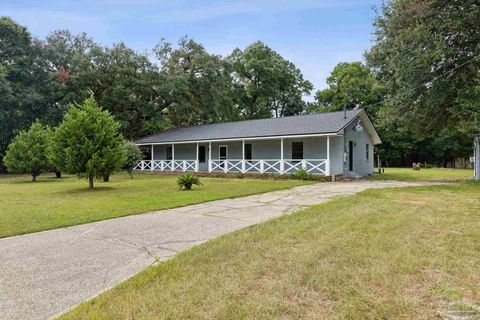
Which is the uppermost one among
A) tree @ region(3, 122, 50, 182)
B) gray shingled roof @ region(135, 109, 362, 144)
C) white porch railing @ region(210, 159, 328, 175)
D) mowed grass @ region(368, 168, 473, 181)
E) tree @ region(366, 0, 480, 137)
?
tree @ region(366, 0, 480, 137)

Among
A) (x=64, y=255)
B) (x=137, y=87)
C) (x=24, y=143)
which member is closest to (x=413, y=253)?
(x=64, y=255)

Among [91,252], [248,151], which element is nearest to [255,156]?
[248,151]

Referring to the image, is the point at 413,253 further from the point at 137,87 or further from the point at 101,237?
the point at 137,87

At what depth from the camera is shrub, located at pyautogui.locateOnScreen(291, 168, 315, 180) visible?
16.1 m

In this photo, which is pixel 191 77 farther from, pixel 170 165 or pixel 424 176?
pixel 424 176

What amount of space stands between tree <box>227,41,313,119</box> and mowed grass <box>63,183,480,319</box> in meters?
36.9

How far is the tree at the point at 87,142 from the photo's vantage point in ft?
40.5

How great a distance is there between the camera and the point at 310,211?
7016 millimetres

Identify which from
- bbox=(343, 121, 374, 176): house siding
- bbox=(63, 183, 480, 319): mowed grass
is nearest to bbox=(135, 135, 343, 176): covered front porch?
bbox=(343, 121, 374, 176): house siding

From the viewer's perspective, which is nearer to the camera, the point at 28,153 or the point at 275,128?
the point at 28,153

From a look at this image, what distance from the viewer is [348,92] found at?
1457 inches

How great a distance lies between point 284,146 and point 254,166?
2198mm

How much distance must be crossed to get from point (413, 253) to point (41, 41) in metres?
34.7

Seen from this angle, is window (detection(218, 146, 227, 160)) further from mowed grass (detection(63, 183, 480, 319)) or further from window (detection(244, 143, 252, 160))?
mowed grass (detection(63, 183, 480, 319))
